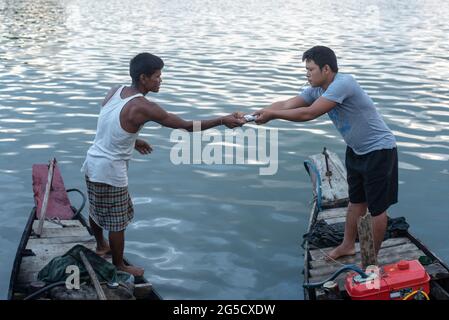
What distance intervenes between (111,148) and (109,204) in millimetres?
616

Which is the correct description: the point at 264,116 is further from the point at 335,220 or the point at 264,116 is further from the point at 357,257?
the point at 335,220

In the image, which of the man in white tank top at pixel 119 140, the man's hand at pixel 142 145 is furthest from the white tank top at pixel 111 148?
the man's hand at pixel 142 145

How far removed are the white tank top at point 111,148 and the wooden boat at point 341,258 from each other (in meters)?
2.30

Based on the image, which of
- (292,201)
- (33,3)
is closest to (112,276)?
(292,201)

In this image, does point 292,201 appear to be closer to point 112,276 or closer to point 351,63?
point 112,276

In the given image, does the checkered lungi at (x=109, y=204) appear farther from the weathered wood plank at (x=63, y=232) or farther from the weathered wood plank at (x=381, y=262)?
the weathered wood plank at (x=381, y=262)

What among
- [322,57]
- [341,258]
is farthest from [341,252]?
[322,57]

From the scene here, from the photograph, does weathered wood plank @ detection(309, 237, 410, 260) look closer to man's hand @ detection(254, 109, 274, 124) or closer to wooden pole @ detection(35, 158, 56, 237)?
man's hand @ detection(254, 109, 274, 124)

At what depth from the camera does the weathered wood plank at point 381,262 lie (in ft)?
23.6

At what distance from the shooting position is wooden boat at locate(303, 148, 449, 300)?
22.0ft

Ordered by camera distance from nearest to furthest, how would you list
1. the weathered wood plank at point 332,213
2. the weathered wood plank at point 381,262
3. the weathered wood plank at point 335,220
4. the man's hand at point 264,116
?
the weathered wood plank at point 381,262 < the man's hand at point 264,116 < the weathered wood plank at point 335,220 < the weathered wood plank at point 332,213

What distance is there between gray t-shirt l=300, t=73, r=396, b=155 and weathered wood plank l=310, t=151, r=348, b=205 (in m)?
2.50

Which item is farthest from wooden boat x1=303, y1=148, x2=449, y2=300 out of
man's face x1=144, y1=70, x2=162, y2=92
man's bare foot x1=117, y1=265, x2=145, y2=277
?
man's face x1=144, y1=70, x2=162, y2=92

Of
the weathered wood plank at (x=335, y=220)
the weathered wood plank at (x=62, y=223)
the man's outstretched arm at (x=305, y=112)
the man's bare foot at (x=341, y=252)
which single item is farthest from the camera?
the weathered wood plank at (x=335, y=220)
